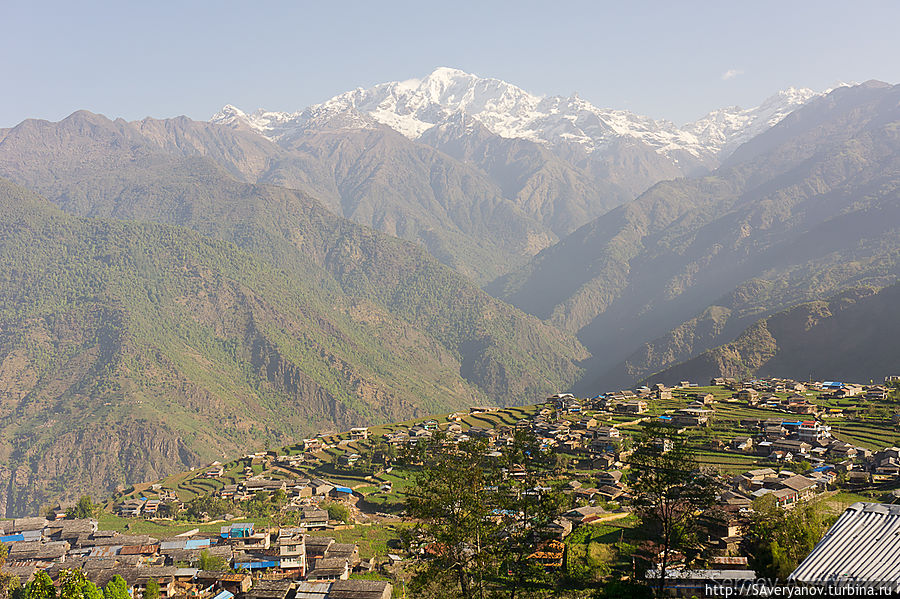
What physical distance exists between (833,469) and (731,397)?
47.9m

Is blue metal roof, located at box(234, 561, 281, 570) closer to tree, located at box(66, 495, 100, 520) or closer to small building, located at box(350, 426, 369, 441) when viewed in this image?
tree, located at box(66, 495, 100, 520)

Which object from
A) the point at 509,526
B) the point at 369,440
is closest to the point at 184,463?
the point at 369,440

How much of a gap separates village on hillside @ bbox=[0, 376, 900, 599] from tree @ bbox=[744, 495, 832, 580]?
1.25 meters

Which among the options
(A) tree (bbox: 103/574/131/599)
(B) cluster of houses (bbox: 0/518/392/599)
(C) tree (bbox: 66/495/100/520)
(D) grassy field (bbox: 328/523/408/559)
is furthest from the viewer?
(C) tree (bbox: 66/495/100/520)

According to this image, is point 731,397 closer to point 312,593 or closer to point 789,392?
point 789,392

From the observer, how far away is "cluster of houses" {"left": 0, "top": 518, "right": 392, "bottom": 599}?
59.9m

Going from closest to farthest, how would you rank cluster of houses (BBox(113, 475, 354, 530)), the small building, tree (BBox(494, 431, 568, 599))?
tree (BBox(494, 431, 568, 599))
cluster of houses (BBox(113, 475, 354, 530))
the small building

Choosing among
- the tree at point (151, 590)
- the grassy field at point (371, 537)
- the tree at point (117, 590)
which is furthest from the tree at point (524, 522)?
the tree at point (151, 590)

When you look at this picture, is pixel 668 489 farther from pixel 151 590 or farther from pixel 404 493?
pixel 151 590

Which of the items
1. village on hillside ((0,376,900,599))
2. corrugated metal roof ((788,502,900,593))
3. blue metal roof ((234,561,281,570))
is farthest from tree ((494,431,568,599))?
blue metal roof ((234,561,281,570))

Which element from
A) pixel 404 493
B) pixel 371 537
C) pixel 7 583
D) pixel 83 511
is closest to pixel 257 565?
pixel 371 537

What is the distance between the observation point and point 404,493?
165 ft

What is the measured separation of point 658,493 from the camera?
35.2 m

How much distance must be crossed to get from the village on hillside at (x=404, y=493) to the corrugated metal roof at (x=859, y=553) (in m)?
12.3
